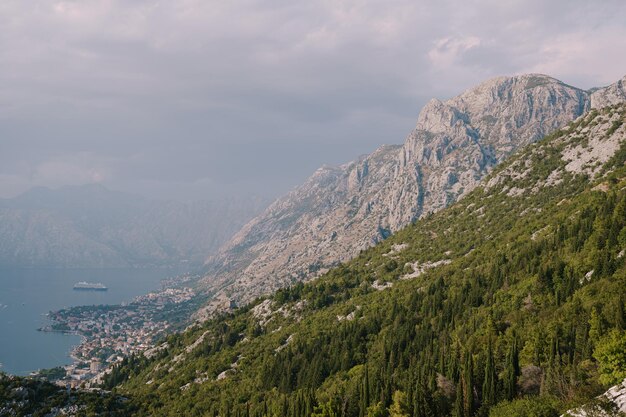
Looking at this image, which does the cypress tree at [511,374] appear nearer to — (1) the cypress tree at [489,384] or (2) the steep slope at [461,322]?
(2) the steep slope at [461,322]

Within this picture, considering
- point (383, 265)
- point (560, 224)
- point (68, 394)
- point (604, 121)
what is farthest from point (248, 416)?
point (604, 121)

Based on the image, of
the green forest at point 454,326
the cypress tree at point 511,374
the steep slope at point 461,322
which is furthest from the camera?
the steep slope at point 461,322

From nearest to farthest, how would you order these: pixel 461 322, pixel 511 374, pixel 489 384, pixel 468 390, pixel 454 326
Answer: pixel 468 390 → pixel 489 384 → pixel 511 374 → pixel 461 322 → pixel 454 326

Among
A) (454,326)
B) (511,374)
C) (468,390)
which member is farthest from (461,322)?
(468,390)

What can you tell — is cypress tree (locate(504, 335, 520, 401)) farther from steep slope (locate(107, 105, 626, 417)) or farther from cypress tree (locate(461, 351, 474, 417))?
cypress tree (locate(461, 351, 474, 417))

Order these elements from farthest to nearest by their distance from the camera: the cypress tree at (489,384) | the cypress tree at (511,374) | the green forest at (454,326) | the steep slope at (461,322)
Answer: the steep slope at (461,322) → the green forest at (454,326) → the cypress tree at (511,374) → the cypress tree at (489,384)

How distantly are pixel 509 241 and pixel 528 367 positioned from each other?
53.5m

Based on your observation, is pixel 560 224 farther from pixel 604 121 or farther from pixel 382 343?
pixel 604 121

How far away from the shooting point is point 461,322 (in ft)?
257

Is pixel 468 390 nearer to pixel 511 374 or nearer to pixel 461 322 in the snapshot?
pixel 511 374

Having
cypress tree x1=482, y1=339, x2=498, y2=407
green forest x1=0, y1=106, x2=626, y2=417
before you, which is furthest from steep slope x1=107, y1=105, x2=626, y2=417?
green forest x1=0, y1=106, x2=626, y2=417

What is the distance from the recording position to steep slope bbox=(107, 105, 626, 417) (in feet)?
170

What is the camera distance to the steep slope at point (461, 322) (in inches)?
2036

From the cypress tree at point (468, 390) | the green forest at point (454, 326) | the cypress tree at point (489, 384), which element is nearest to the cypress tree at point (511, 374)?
the green forest at point (454, 326)
